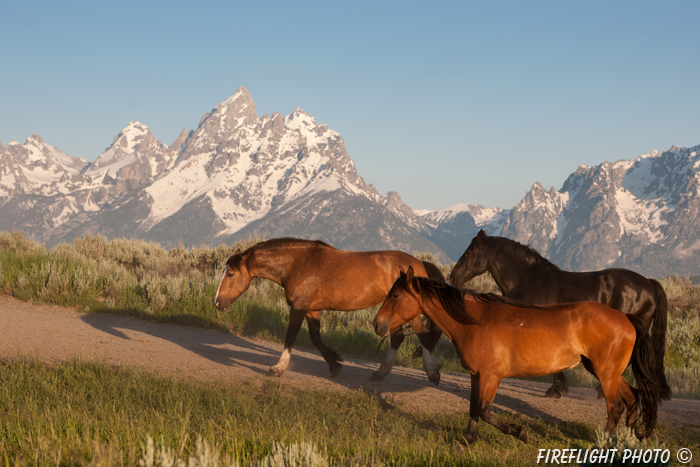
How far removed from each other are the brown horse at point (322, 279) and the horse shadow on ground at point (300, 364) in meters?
0.37

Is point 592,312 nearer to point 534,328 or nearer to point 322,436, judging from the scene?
point 534,328

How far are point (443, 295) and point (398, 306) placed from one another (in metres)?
0.49

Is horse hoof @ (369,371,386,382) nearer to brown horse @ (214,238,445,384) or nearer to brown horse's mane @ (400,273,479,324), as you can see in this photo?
brown horse @ (214,238,445,384)

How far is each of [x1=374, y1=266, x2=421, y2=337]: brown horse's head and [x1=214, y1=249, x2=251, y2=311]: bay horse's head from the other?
3.58 meters

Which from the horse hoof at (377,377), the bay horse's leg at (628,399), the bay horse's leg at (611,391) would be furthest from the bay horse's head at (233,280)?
the bay horse's leg at (628,399)

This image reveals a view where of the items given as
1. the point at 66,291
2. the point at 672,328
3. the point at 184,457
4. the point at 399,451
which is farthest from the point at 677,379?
the point at 66,291

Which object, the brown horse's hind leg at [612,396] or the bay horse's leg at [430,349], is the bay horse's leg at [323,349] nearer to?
the bay horse's leg at [430,349]

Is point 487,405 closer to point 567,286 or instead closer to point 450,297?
point 450,297

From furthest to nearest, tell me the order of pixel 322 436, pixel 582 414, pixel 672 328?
1. pixel 672 328
2. pixel 582 414
3. pixel 322 436

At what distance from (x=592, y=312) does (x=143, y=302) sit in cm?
1042

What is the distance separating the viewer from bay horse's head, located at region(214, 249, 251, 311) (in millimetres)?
9484

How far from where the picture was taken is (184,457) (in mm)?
4758

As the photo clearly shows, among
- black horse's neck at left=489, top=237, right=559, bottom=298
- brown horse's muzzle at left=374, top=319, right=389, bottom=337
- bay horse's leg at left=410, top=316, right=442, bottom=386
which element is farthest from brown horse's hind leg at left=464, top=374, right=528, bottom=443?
black horse's neck at left=489, top=237, right=559, bottom=298
